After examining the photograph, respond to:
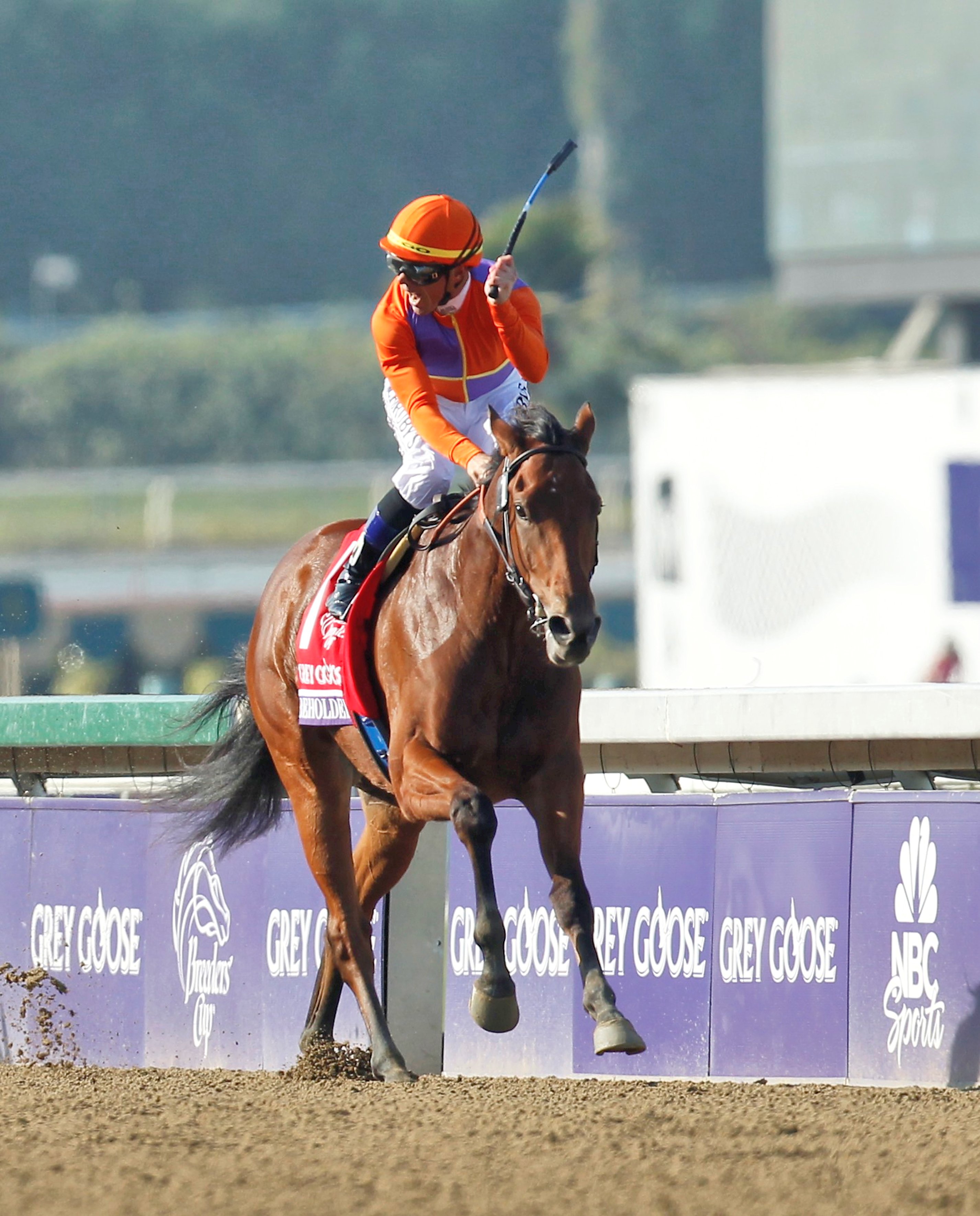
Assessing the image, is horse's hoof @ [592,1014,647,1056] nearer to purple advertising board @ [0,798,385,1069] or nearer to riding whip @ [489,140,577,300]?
riding whip @ [489,140,577,300]

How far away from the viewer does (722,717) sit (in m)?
7.70

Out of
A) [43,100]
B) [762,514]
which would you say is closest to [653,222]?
[43,100]

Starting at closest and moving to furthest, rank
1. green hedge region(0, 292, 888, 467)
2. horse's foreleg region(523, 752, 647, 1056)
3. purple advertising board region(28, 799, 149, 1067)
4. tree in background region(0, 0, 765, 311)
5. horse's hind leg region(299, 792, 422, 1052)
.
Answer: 1. horse's foreleg region(523, 752, 647, 1056)
2. horse's hind leg region(299, 792, 422, 1052)
3. purple advertising board region(28, 799, 149, 1067)
4. green hedge region(0, 292, 888, 467)
5. tree in background region(0, 0, 765, 311)

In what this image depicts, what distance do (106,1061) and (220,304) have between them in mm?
74729

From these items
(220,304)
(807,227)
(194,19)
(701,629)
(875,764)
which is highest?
(194,19)

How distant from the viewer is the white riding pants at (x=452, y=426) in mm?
6973

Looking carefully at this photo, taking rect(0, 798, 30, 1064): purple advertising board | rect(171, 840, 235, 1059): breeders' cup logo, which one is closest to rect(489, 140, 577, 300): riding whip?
rect(171, 840, 235, 1059): breeders' cup logo

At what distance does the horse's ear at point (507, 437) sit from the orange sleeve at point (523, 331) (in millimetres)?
515

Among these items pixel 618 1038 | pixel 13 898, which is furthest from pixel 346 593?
pixel 13 898

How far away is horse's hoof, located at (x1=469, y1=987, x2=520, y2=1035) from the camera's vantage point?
5918 millimetres

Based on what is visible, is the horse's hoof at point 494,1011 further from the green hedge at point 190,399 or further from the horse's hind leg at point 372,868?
the green hedge at point 190,399

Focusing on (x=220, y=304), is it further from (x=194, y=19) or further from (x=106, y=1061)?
(x=106, y=1061)

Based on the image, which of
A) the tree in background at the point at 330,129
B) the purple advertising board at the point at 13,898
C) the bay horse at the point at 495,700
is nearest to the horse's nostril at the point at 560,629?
the bay horse at the point at 495,700

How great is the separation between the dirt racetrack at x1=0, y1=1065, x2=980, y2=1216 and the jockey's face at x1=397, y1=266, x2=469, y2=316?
234 centimetres
